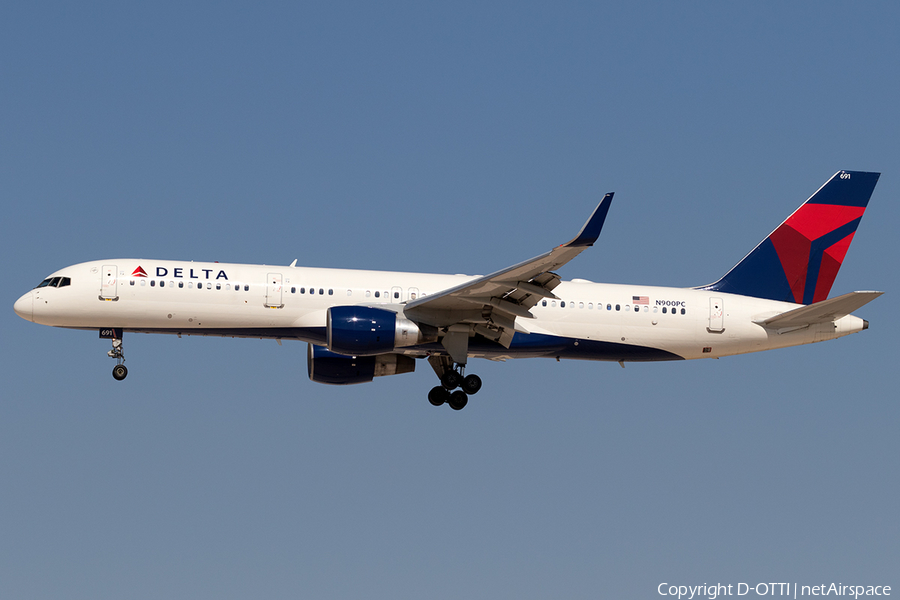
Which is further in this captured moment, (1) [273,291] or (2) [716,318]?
(2) [716,318]

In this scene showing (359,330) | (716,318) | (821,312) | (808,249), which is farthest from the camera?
(808,249)

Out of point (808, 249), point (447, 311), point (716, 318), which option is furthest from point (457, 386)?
point (808, 249)

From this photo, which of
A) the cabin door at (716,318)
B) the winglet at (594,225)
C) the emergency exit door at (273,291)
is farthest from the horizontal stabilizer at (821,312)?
the emergency exit door at (273,291)

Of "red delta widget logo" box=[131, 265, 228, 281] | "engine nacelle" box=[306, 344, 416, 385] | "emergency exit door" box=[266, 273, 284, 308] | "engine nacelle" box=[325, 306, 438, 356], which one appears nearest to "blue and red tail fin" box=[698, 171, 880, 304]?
"engine nacelle" box=[306, 344, 416, 385]

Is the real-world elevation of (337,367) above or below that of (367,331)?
below

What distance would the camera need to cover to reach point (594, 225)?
28.7 metres

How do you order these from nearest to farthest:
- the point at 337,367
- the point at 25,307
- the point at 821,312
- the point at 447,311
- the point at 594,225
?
the point at 594,225 < the point at 447,311 < the point at 25,307 < the point at 821,312 < the point at 337,367

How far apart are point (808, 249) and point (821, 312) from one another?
4.40 metres

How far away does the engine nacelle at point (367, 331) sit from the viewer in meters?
34.1

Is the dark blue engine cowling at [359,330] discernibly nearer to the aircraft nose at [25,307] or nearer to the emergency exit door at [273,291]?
the emergency exit door at [273,291]

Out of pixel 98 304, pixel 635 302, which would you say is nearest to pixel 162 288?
pixel 98 304

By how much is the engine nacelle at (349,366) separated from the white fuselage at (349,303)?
109 inches

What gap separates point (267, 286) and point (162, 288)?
330 centimetres

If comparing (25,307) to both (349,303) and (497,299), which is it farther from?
(497,299)
